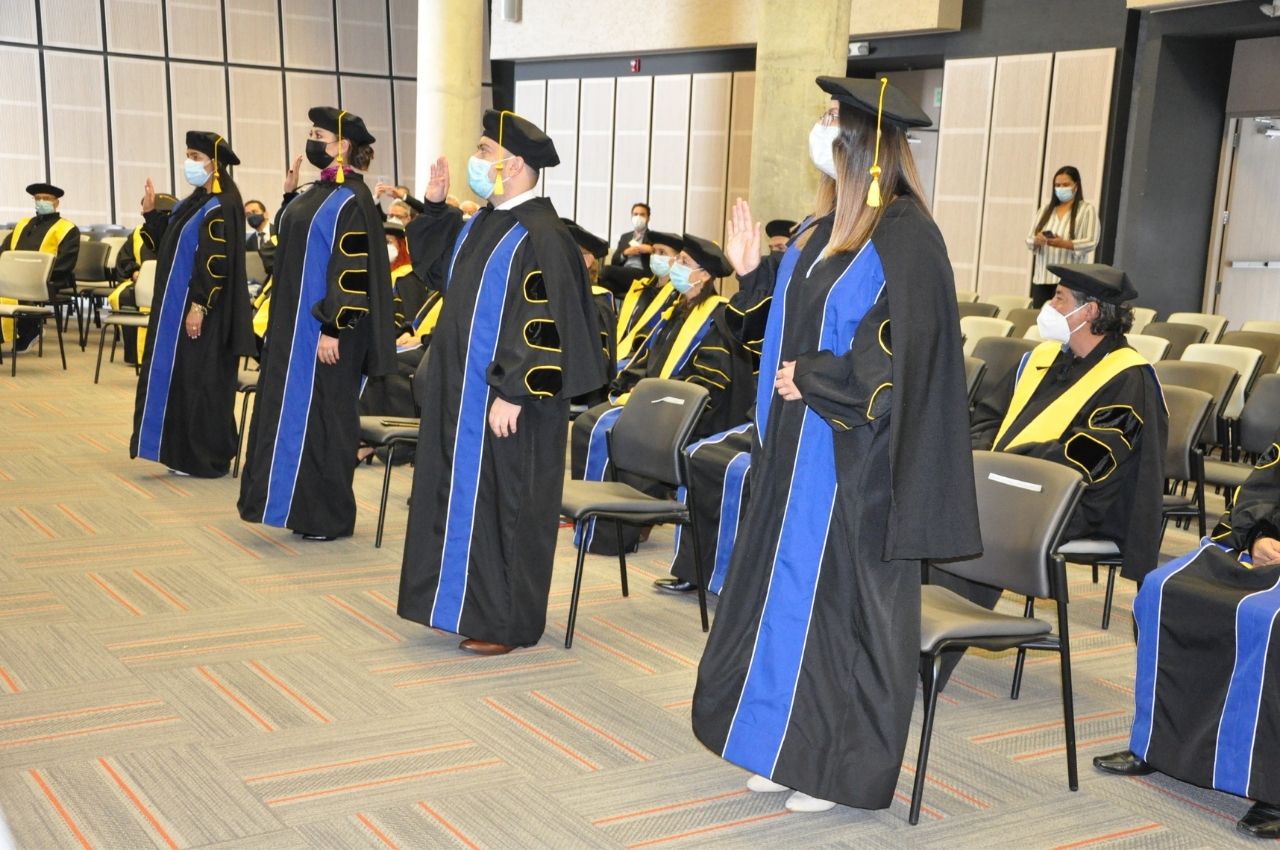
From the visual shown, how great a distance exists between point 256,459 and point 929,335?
3708mm

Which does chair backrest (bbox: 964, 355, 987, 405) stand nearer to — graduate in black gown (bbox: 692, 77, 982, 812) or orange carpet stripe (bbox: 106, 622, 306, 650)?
graduate in black gown (bbox: 692, 77, 982, 812)

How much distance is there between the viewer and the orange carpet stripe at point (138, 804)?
3.04m

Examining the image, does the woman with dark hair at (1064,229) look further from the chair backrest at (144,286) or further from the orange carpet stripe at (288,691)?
the orange carpet stripe at (288,691)

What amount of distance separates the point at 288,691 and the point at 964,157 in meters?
10.3

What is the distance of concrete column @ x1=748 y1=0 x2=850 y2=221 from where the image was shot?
9617 millimetres

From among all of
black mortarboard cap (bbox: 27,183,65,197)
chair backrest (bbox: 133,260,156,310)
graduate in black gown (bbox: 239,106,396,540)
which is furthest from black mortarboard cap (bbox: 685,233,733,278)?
black mortarboard cap (bbox: 27,183,65,197)

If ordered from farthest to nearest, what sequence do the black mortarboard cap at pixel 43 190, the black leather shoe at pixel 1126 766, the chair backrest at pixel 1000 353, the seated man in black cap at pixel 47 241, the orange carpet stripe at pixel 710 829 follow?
1. the black mortarboard cap at pixel 43 190
2. the seated man in black cap at pixel 47 241
3. the chair backrest at pixel 1000 353
4. the black leather shoe at pixel 1126 766
5. the orange carpet stripe at pixel 710 829

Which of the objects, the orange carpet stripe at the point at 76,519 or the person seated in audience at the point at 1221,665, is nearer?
the person seated in audience at the point at 1221,665

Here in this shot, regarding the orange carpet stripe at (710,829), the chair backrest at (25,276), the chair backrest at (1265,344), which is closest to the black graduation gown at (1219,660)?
the orange carpet stripe at (710,829)

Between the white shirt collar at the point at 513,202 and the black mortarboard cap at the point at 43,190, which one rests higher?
the black mortarboard cap at the point at 43,190

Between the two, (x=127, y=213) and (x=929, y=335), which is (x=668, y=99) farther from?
(x=929, y=335)

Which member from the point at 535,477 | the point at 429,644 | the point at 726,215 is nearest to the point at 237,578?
the point at 429,644

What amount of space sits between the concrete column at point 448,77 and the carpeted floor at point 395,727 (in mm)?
9305

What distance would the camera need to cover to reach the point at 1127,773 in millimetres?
3760
